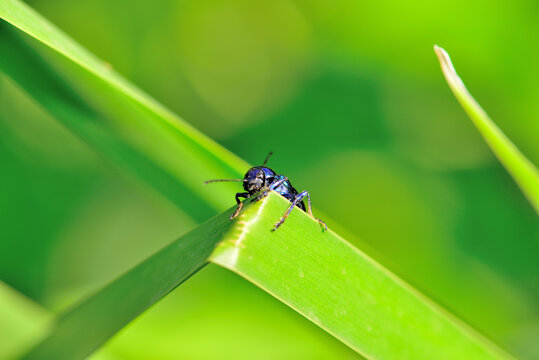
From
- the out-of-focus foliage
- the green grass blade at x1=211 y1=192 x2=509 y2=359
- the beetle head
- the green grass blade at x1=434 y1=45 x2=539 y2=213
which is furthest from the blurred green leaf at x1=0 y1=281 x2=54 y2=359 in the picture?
the green grass blade at x1=434 y1=45 x2=539 y2=213

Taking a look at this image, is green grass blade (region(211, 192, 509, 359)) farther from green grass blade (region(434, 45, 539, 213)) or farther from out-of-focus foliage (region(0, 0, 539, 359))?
out-of-focus foliage (region(0, 0, 539, 359))

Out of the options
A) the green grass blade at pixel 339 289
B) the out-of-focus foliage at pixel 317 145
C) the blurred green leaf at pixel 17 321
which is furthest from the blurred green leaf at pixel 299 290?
the out-of-focus foliage at pixel 317 145

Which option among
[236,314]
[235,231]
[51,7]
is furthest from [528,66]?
[51,7]

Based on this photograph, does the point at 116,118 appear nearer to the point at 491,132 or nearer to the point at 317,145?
the point at 491,132

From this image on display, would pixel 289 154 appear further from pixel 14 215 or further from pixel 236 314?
pixel 14 215

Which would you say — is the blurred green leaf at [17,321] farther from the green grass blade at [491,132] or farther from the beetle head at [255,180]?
the green grass blade at [491,132]

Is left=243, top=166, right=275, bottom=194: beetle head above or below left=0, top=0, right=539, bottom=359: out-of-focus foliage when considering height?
below

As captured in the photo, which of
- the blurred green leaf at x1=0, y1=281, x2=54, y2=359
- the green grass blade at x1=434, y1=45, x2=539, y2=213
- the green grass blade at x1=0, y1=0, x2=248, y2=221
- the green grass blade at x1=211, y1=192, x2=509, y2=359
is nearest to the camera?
the green grass blade at x1=211, y1=192, x2=509, y2=359
